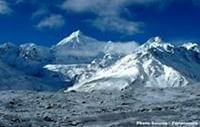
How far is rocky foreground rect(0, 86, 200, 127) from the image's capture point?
14050 centimetres

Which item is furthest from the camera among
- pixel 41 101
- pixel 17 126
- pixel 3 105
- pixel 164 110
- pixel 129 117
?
pixel 41 101

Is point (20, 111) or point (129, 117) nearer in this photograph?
point (129, 117)

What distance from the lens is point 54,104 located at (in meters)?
184

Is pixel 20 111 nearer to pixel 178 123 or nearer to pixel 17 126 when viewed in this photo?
pixel 17 126

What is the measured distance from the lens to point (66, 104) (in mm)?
185500

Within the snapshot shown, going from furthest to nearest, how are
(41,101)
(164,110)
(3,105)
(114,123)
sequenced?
(41,101) < (3,105) < (164,110) < (114,123)

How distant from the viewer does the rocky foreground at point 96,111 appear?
140500mm

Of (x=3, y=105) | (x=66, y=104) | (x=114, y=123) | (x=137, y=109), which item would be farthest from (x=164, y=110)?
(x=3, y=105)

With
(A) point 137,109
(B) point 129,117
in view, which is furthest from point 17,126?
(A) point 137,109

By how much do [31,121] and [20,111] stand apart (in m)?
28.9

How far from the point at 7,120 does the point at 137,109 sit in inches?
1646

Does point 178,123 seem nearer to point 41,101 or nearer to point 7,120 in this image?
point 7,120

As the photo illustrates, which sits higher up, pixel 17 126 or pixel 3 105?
pixel 3 105

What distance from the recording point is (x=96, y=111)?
167 metres
